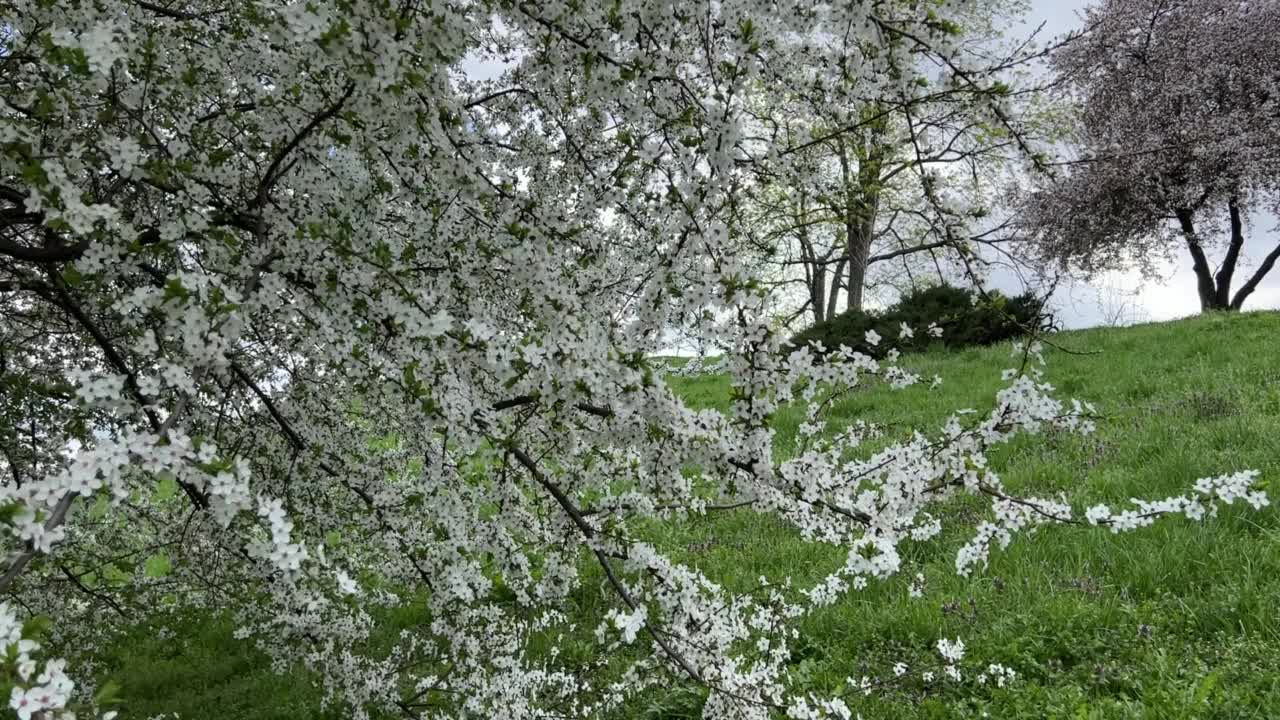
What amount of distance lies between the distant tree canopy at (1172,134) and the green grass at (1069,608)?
1227cm

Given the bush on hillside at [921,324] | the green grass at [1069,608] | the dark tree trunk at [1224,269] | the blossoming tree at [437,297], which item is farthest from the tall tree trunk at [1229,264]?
the blossoming tree at [437,297]

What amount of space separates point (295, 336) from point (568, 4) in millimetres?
2112

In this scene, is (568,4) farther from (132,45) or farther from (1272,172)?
(1272,172)

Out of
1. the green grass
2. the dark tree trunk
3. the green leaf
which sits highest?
the dark tree trunk

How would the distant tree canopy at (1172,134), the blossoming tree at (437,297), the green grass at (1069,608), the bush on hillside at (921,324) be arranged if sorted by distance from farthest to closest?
the distant tree canopy at (1172,134), the bush on hillside at (921,324), the green grass at (1069,608), the blossoming tree at (437,297)

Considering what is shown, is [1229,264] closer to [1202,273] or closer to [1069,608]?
[1202,273]

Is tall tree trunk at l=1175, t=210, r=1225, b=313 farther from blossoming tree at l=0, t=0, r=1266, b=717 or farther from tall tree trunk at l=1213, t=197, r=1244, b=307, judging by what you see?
blossoming tree at l=0, t=0, r=1266, b=717

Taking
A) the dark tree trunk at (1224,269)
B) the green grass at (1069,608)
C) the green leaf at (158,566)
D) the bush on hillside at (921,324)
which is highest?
the dark tree trunk at (1224,269)

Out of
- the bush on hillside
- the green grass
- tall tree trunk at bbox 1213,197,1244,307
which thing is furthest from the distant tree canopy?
the green grass

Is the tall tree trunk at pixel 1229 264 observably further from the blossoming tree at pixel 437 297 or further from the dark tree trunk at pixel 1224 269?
the blossoming tree at pixel 437 297

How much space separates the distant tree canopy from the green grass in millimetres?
12270

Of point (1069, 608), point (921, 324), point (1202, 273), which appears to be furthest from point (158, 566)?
point (1202, 273)

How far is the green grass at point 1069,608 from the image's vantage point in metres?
4.22

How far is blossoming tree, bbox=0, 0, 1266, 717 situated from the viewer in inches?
98.7
